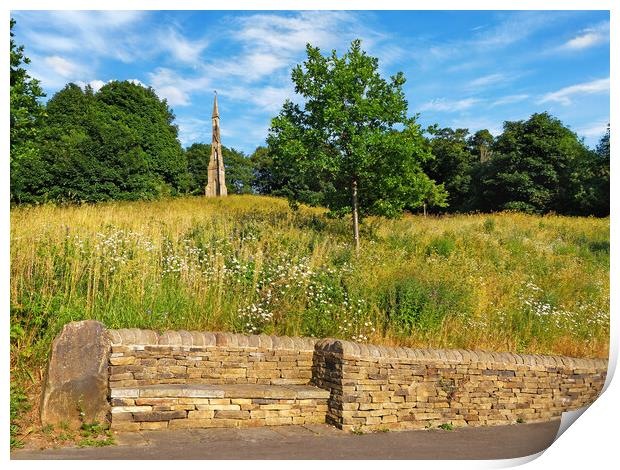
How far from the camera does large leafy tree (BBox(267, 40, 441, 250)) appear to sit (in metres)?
8.38

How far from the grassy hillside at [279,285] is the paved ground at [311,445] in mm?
1202

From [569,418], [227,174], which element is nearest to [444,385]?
[569,418]

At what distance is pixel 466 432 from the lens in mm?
5359

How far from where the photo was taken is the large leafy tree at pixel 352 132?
8.38 m

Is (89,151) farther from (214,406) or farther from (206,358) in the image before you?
(214,406)

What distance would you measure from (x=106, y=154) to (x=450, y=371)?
15.4ft

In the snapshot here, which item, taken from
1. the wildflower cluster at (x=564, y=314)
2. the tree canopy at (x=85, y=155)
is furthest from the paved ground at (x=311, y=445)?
the tree canopy at (x=85, y=155)

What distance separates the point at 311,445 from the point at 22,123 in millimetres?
3753

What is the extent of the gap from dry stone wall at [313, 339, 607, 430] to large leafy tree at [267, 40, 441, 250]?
294cm

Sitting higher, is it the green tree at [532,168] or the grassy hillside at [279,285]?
the green tree at [532,168]

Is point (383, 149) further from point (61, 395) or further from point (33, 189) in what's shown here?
point (61, 395)

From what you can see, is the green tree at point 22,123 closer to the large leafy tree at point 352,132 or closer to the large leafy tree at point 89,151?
the large leafy tree at point 89,151

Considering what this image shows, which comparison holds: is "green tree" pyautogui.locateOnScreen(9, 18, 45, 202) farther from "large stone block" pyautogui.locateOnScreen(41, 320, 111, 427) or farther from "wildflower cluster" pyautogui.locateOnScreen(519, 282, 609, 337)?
"wildflower cluster" pyautogui.locateOnScreen(519, 282, 609, 337)

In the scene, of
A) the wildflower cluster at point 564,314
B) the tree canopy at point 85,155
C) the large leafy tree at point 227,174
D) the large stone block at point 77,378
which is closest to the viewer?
the large stone block at point 77,378
